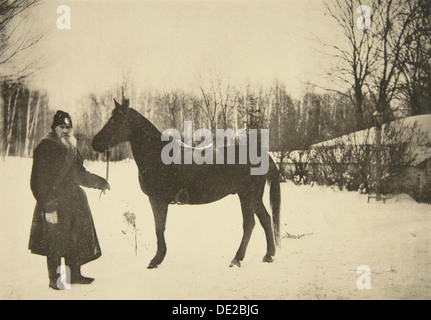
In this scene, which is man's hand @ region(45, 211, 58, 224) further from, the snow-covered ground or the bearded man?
the snow-covered ground

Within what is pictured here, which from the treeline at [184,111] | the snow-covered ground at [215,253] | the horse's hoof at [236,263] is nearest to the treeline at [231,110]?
the treeline at [184,111]

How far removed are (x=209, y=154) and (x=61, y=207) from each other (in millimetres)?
1815

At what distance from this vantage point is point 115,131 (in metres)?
3.92

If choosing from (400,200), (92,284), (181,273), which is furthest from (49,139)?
(400,200)

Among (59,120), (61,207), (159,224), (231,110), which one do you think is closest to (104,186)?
(61,207)

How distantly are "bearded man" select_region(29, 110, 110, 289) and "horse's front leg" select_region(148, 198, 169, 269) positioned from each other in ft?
2.21

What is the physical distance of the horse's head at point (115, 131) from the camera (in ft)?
12.7

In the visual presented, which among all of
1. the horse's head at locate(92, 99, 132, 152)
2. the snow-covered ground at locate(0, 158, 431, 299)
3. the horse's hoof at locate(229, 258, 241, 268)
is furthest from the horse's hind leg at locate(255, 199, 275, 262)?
the horse's head at locate(92, 99, 132, 152)

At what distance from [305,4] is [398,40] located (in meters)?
1.54

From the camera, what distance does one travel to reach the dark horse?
396 cm

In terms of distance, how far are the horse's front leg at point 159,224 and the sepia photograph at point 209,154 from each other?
0.7 inches

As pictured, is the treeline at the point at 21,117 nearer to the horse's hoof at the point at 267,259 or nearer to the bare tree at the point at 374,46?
the horse's hoof at the point at 267,259

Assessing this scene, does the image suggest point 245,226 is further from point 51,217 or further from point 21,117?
point 21,117
